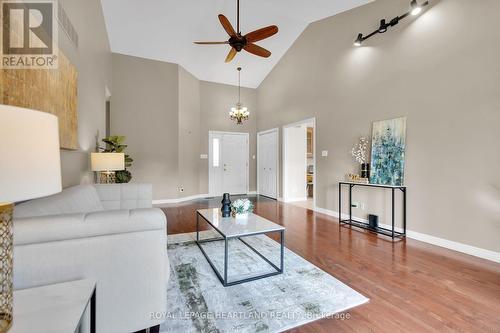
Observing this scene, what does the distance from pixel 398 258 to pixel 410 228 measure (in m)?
0.99

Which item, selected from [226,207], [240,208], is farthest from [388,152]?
[226,207]

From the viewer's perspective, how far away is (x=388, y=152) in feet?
12.4

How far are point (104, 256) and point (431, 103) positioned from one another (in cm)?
A: 408

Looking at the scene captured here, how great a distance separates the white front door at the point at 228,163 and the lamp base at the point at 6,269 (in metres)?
A: 6.58

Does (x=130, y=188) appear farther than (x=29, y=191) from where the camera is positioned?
Yes

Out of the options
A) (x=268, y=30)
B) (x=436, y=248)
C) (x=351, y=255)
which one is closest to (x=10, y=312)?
(x=351, y=255)

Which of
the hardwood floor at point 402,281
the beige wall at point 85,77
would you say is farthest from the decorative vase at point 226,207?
the beige wall at point 85,77

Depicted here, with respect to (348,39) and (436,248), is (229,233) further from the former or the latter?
(348,39)

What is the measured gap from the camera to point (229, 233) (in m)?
2.22

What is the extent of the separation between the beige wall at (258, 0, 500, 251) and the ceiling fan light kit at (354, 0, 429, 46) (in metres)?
0.11

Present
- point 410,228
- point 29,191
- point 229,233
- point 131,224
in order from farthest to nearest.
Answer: point 410,228
point 229,233
point 131,224
point 29,191

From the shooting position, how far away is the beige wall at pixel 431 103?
2.78 m

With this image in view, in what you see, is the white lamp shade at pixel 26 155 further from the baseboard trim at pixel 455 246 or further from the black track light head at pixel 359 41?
the black track light head at pixel 359 41

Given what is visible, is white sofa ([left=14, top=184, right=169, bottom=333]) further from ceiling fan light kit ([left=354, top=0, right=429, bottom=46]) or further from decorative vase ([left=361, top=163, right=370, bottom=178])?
ceiling fan light kit ([left=354, top=0, right=429, bottom=46])
